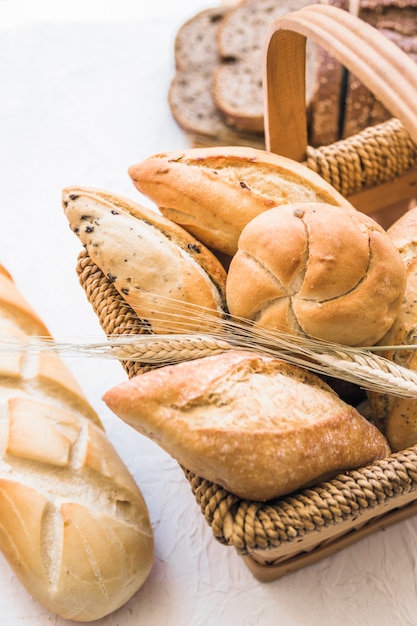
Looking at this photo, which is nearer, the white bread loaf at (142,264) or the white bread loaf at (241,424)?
the white bread loaf at (241,424)

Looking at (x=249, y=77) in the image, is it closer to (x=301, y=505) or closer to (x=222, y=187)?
(x=222, y=187)

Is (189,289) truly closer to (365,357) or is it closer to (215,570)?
(365,357)

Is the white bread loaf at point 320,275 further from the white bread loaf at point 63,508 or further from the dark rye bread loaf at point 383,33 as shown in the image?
the dark rye bread loaf at point 383,33

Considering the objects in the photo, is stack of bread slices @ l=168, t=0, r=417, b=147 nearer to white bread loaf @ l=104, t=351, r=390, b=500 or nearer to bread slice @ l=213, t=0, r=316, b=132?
bread slice @ l=213, t=0, r=316, b=132

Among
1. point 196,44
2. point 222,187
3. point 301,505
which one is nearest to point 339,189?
point 222,187

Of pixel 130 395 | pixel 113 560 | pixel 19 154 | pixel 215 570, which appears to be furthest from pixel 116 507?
pixel 19 154

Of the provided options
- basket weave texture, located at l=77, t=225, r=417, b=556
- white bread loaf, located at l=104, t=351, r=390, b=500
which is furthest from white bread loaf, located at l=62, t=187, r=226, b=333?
basket weave texture, located at l=77, t=225, r=417, b=556

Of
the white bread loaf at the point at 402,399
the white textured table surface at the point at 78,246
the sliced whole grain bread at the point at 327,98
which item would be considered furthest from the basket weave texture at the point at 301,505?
the sliced whole grain bread at the point at 327,98
